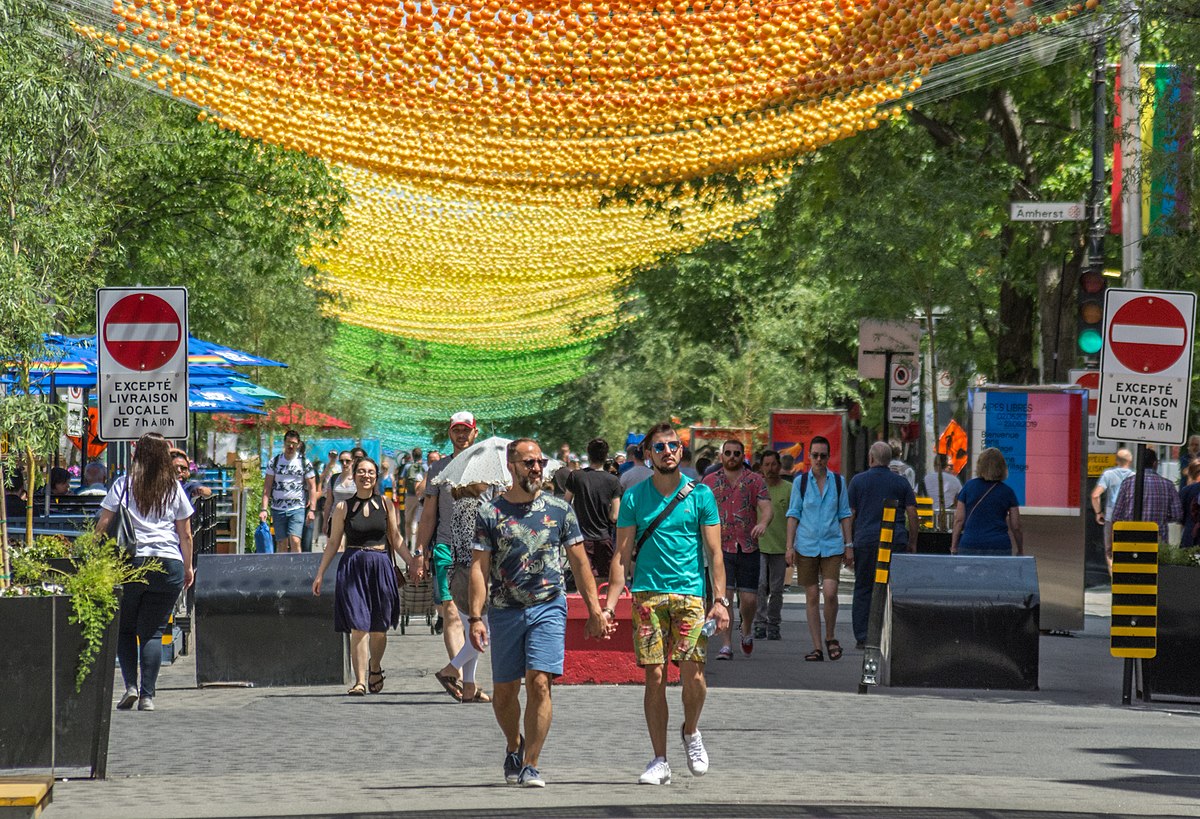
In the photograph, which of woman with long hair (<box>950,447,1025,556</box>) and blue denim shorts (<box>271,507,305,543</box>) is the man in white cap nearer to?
woman with long hair (<box>950,447,1025,556</box>)

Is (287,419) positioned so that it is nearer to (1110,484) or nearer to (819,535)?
(1110,484)

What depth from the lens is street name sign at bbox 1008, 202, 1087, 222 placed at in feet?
66.3

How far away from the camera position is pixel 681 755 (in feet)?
35.1

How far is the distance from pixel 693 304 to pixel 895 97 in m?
26.1

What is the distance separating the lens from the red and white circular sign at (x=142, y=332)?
1266 cm

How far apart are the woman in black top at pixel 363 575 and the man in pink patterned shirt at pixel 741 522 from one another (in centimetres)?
363

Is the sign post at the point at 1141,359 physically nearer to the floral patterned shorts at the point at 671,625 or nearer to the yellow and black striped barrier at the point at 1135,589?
the yellow and black striped barrier at the point at 1135,589

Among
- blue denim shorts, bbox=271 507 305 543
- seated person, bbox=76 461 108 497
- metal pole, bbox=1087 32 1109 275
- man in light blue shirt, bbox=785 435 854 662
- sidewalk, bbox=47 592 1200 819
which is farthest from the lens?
blue denim shorts, bbox=271 507 305 543

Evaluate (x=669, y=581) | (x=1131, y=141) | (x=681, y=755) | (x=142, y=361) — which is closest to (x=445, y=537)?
(x=142, y=361)

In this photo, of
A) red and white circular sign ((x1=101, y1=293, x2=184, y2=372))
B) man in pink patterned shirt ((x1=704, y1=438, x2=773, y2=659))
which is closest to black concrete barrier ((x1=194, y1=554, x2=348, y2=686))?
red and white circular sign ((x1=101, y1=293, x2=184, y2=372))

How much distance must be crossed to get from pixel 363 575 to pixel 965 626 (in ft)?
14.3

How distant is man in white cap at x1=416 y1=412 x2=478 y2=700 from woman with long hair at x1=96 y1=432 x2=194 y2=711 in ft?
6.13

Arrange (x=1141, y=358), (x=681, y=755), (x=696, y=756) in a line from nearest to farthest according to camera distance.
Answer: (x=696, y=756)
(x=681, y=755)
(x=1141, y=358)

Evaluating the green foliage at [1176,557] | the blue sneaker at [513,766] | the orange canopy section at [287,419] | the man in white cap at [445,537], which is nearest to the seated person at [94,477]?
the man in white cap at [445,537]
